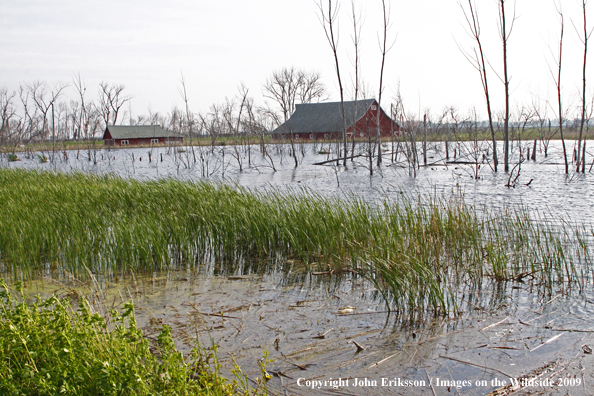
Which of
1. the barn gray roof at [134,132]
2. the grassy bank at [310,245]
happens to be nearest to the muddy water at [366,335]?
the grassy bank at [310,245]

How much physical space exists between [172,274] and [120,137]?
170 ft

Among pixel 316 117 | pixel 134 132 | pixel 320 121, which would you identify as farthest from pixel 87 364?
pixel 134 132

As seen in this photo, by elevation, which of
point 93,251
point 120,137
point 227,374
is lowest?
point 227,374

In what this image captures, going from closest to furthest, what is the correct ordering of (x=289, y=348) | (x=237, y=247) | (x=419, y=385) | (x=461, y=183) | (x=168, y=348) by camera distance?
(x=168, y=348) → (x=419, y=385) → (x=289, y=348) → (x=237, y=247) → (x=461, y=183)

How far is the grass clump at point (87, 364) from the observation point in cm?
201

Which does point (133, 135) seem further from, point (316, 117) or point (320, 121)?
point (320, 121)

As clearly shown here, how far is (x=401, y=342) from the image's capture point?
3229 millimetres

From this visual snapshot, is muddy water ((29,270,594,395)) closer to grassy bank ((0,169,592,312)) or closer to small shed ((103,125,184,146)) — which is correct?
grassy bank ((0,169,592,312))

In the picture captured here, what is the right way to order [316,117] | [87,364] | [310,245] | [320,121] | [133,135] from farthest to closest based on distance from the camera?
[133,135] < [316,117] < [320,121] < [310,245] < [87,364]

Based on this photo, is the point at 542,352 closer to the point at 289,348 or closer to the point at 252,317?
the point at 289,348

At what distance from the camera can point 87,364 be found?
2.18m

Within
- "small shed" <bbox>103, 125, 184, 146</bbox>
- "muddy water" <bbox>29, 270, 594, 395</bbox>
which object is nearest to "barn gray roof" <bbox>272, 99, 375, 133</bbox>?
"small shed" <bbox>103, 125, 184, 146</bbox>

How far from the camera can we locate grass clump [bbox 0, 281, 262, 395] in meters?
2.01

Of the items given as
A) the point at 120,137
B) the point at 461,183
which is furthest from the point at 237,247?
the point at 120,137
